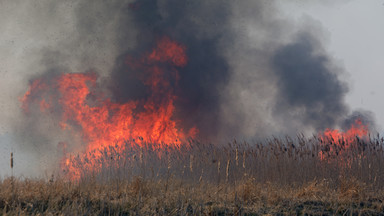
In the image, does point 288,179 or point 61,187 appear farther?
point 288,179

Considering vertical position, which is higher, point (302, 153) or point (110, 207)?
point (302, 153)

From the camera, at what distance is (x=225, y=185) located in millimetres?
8695

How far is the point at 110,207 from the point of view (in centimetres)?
667

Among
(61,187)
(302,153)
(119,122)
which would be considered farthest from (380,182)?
(119,122)

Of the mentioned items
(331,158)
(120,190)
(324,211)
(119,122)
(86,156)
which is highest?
(119,122)

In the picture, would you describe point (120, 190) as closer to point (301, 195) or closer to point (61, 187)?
point (61, 187)

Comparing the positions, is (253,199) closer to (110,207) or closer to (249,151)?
(110,207)

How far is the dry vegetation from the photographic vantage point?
21.9ft

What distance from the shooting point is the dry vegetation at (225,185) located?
6680mm

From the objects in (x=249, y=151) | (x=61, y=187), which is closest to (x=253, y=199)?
(x=61, y=187)

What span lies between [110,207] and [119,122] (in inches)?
518

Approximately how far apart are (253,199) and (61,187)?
179 inches

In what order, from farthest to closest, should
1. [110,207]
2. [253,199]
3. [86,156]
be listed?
[86,156], [253,199], [110,207]

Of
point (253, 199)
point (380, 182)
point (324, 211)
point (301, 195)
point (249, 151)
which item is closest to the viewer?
point (324, 211)
